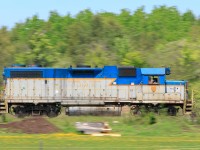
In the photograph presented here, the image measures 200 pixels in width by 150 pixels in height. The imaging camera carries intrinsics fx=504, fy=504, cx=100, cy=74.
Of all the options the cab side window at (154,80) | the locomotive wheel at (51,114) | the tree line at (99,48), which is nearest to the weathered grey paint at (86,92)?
the cab side window at (154,80)

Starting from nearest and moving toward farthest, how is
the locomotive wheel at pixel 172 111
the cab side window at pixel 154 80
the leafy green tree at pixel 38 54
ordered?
the locomotive wheel at pixel 172 111
the cab side window at pixel 154 80
the leafy green tree at pixel 38 54

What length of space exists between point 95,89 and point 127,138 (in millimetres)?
12254

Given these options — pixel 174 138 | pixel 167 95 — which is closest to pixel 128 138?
pixel 174 138

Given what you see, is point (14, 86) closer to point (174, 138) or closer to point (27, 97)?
point (27, 97)

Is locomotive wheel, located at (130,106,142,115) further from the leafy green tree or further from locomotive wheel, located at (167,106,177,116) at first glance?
the leafy green tree

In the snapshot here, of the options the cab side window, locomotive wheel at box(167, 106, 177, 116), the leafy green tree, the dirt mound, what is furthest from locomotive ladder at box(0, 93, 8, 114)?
the leafy green tree

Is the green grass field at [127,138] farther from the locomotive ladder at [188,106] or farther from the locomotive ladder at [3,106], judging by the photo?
the locomotive ladder at [3,106]

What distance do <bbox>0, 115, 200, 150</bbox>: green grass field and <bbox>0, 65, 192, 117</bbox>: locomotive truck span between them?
466 cm

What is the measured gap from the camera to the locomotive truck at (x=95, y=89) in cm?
3281

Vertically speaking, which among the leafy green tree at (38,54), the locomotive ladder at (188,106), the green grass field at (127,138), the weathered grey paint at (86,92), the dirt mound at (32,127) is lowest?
the green grass field at (127,138)

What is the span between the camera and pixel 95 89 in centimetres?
3322

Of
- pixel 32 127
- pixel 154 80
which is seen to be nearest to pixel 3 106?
pixel 32 127

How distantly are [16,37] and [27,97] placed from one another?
6148 centimetres

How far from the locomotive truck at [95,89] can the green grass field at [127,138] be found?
466 centimetres
